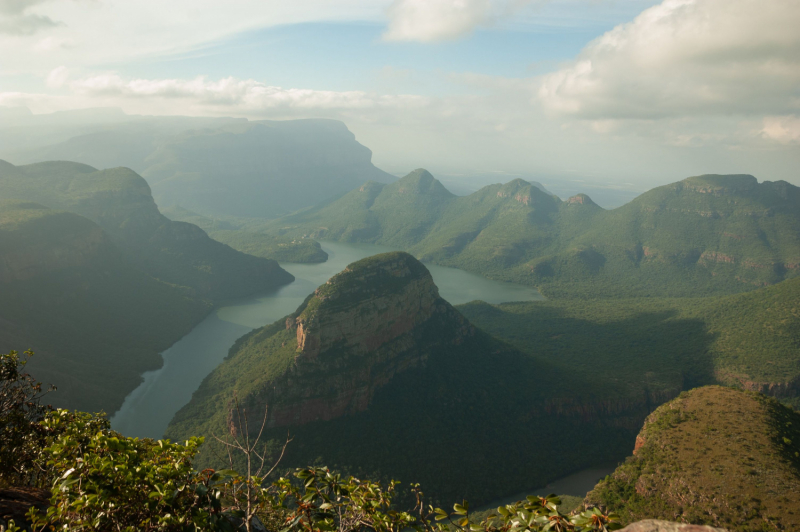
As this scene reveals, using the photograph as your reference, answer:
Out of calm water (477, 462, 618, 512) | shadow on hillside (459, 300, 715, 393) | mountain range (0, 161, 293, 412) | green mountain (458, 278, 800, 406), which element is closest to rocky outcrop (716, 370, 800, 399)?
green mountain (458, 278, 800, 406)

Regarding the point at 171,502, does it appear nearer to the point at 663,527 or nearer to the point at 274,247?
the point at 663,527

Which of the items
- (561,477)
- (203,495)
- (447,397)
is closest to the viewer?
(203,495)

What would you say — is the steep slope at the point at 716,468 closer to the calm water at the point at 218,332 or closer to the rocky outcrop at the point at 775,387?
the rocky outcrop at the point at 775,387

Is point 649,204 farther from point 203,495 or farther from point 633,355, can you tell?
point 203,495

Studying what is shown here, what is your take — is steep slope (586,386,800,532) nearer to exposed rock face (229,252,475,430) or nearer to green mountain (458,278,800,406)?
green mountain (458,278,800,406)

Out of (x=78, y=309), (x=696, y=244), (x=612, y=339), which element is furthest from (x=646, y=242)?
(x=78, y=309)

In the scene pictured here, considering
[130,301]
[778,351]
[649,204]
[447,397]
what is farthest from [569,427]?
[649,204]

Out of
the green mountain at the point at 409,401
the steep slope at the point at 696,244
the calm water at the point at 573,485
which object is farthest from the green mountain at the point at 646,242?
the calm water at the point at 573,485
